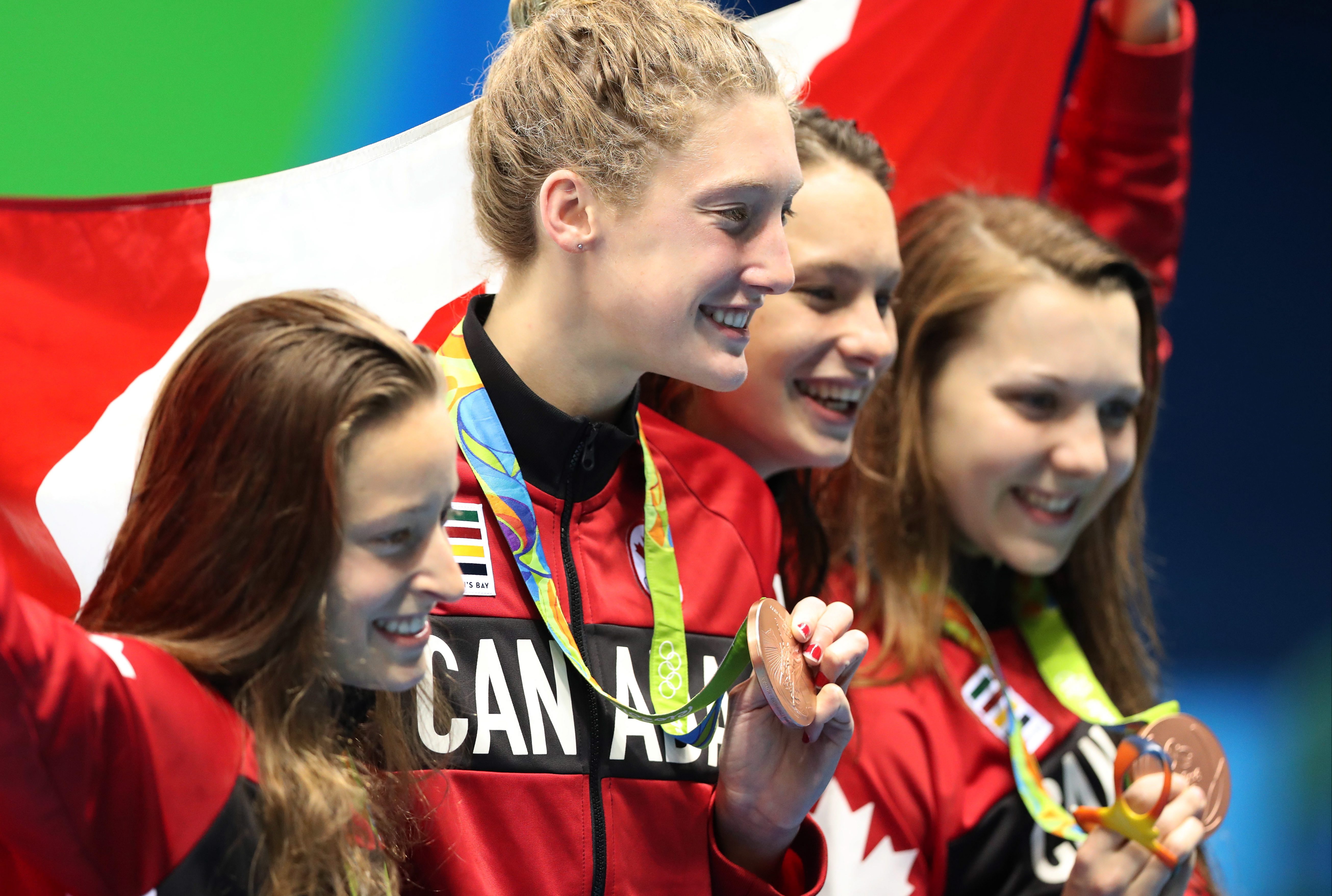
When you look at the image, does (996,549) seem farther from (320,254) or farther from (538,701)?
(320,254)

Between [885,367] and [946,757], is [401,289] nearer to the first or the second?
[885,367]

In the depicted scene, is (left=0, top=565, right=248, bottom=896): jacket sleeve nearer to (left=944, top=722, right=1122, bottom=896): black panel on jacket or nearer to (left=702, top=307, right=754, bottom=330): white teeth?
(left=702, top=307, right=754, bottom=330): white teeth

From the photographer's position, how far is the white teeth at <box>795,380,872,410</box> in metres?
2.26

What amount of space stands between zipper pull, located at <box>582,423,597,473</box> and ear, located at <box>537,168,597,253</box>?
23 centimetres

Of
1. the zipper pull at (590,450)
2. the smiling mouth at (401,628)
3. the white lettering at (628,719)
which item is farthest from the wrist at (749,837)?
the smiling mouth at (401,628)

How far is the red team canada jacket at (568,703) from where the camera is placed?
1.63m

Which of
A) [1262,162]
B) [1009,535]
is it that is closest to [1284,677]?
[1262,162]

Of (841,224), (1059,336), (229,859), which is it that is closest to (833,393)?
(841,224)

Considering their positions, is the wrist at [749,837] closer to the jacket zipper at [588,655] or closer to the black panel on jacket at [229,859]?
the jacket zipper at [588,655]

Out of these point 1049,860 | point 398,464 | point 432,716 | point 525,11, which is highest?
point 525,11

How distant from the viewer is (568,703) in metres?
1.69

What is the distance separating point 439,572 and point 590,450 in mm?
413

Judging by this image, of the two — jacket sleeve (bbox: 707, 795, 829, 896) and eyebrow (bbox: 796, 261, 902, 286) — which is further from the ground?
eyebrow (bbox: 796, 261, 902, 286)

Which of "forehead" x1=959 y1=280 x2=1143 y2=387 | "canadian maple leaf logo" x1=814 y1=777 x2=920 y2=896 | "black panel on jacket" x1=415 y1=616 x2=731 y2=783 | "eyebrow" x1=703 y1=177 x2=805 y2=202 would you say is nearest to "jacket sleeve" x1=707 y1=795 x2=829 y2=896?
"black panel on jacket" x1=415 y1=616 x2=731 y2=783
